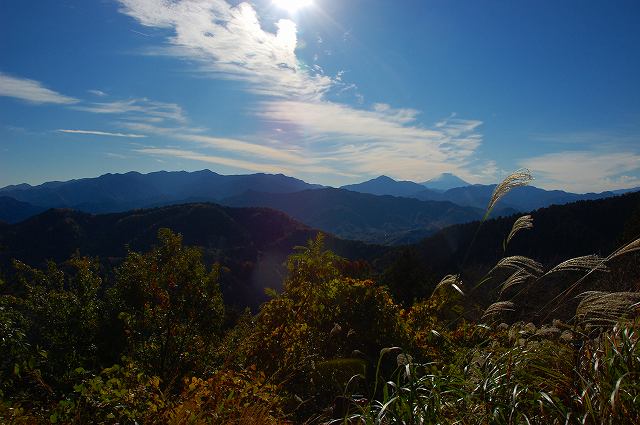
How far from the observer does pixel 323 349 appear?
19.3 feet

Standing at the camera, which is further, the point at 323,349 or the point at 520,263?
the point at 323,349

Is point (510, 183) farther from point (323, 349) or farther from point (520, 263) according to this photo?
point (323, 349)

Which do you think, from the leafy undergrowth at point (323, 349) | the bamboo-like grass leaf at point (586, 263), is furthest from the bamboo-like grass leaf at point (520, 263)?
the bamboo-like grass leaf at point (586, 263)

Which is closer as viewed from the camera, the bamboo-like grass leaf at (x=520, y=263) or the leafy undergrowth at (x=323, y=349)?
the leafy undergrowth at (x=323, y=349)

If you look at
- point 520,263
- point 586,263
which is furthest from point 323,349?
point 586,263

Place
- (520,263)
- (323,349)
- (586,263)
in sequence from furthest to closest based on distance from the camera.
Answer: (323,349) < (520,263) < (586,263)

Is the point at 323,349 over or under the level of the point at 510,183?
under

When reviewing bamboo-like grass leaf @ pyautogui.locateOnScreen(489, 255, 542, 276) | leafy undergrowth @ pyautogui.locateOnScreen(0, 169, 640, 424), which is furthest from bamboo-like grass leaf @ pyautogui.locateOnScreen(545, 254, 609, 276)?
bamboo-like grass leaf @ pyautogui.locateOnScreen(489, 255, 542, 276)

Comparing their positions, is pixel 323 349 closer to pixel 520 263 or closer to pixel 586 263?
pixel 520 263

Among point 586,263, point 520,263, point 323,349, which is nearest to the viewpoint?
point 586,263

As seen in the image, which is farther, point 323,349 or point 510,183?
point 323,349

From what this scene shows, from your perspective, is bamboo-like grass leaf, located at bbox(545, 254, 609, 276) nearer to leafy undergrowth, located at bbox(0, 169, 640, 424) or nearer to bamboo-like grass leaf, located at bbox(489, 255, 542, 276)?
leafy undergrowth, located at bbox(0, 169, 640, 424)

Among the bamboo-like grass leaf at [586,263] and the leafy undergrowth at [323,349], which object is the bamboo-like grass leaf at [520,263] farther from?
the bamboo-like grass leaf at [586,263]

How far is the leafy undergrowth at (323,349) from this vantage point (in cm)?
258
